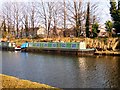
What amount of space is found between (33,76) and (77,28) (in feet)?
108

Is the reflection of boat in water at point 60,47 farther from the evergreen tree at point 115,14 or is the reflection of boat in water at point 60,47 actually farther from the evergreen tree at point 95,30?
the evergreen tree at point 115,14

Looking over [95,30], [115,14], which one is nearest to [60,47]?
[95,30]

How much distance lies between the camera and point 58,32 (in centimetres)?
6019

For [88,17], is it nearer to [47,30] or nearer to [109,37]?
[109,37]

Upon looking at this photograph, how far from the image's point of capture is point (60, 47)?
44.3m

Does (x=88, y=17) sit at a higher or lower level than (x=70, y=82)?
higher

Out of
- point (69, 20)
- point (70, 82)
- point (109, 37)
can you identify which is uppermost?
point (69, 20)

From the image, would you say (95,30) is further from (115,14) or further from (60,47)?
(60,47)

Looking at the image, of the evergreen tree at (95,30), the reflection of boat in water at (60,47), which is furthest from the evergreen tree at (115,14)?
the reflection of boat in water at (60,47)

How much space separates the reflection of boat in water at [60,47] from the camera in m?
40.1

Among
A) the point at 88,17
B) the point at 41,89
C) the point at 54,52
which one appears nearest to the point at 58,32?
the point at 88,17

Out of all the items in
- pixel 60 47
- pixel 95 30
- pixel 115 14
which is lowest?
pixel 60 47

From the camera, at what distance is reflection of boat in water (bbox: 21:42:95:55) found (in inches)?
1577

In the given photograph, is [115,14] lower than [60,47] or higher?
higher
